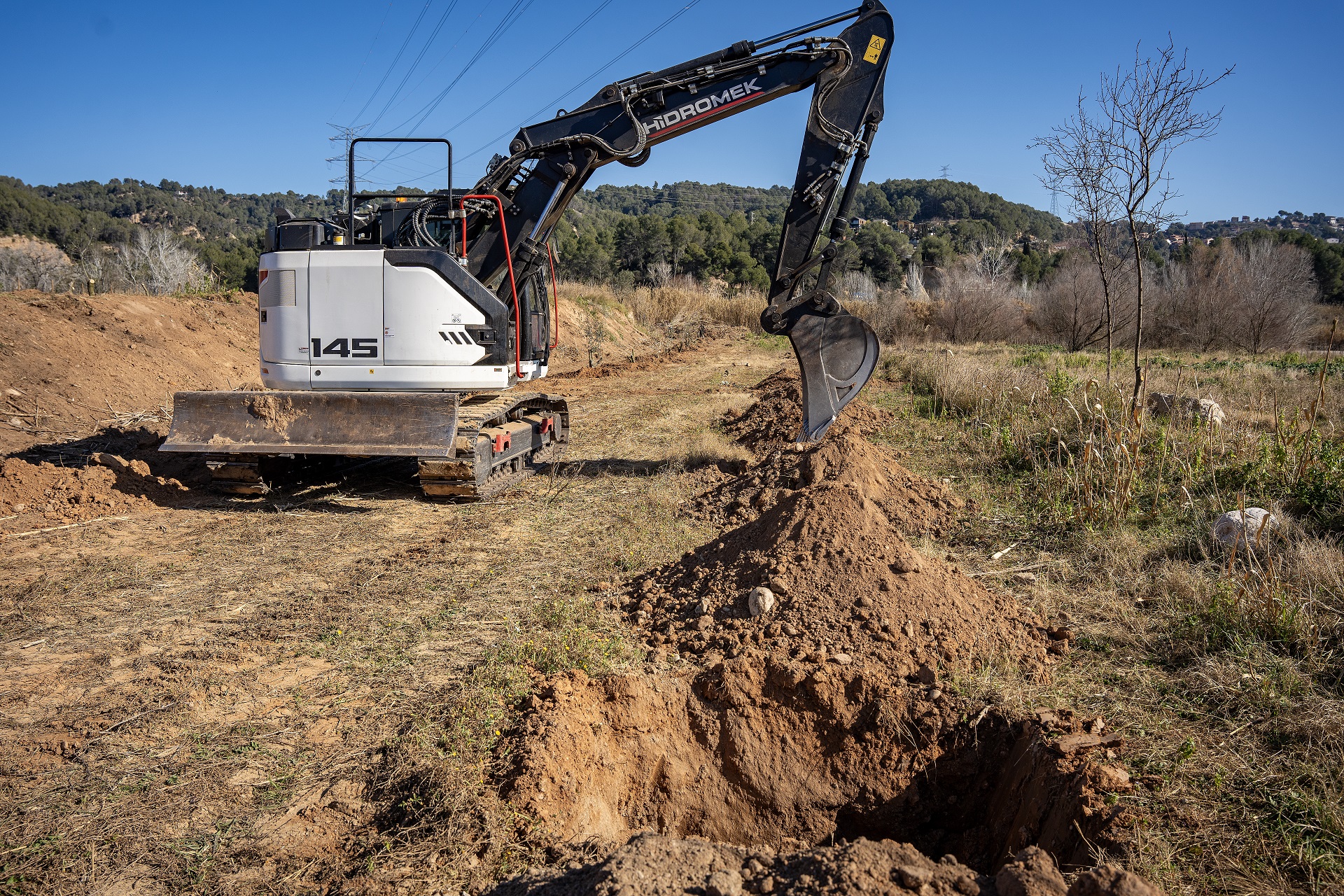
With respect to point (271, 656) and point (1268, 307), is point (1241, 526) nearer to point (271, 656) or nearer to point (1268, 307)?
point (271, 656)

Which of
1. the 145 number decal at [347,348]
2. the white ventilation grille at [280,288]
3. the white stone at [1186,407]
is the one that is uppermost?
the white ventilation grille at [280,288]

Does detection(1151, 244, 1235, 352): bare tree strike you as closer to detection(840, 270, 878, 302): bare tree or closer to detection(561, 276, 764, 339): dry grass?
detection(840, 270, 878, 302): bare tree

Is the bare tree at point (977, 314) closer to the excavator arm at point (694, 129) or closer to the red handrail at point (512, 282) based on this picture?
the excavator arm at point (694, 129)

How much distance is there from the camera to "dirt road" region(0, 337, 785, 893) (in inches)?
110

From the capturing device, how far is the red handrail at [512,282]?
725 centimetres

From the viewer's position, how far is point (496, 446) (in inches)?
298

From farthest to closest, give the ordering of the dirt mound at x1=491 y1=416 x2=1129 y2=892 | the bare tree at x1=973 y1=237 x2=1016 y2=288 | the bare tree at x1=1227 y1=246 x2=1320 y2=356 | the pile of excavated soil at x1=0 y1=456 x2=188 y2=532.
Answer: the bare tree at x1=973 y1=237 x2=1016 y2=288 < the bare tree at x1=1227 y1=246 x2=1320 y2=356 < the pile of excavated soil at x1=0 y1=456 x2=188 y2=532 < the dirt mound at x1=491 y1=416 x2=1129 y2=892

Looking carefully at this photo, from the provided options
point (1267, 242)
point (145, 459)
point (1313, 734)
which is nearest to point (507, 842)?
point (1313, 734)

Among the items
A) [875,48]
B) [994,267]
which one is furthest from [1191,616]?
[994,267]

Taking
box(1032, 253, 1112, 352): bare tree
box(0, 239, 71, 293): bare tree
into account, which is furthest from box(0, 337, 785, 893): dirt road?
box(1032, 253, 1112, 352): bare tree

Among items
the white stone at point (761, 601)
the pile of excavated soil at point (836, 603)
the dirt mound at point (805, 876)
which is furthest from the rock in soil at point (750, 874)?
the white stone at point (761, 601)

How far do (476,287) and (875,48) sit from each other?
14.2 feet

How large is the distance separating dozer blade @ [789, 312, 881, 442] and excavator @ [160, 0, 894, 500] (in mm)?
15

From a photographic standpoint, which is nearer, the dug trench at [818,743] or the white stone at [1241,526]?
the dug trench at [818,743]
